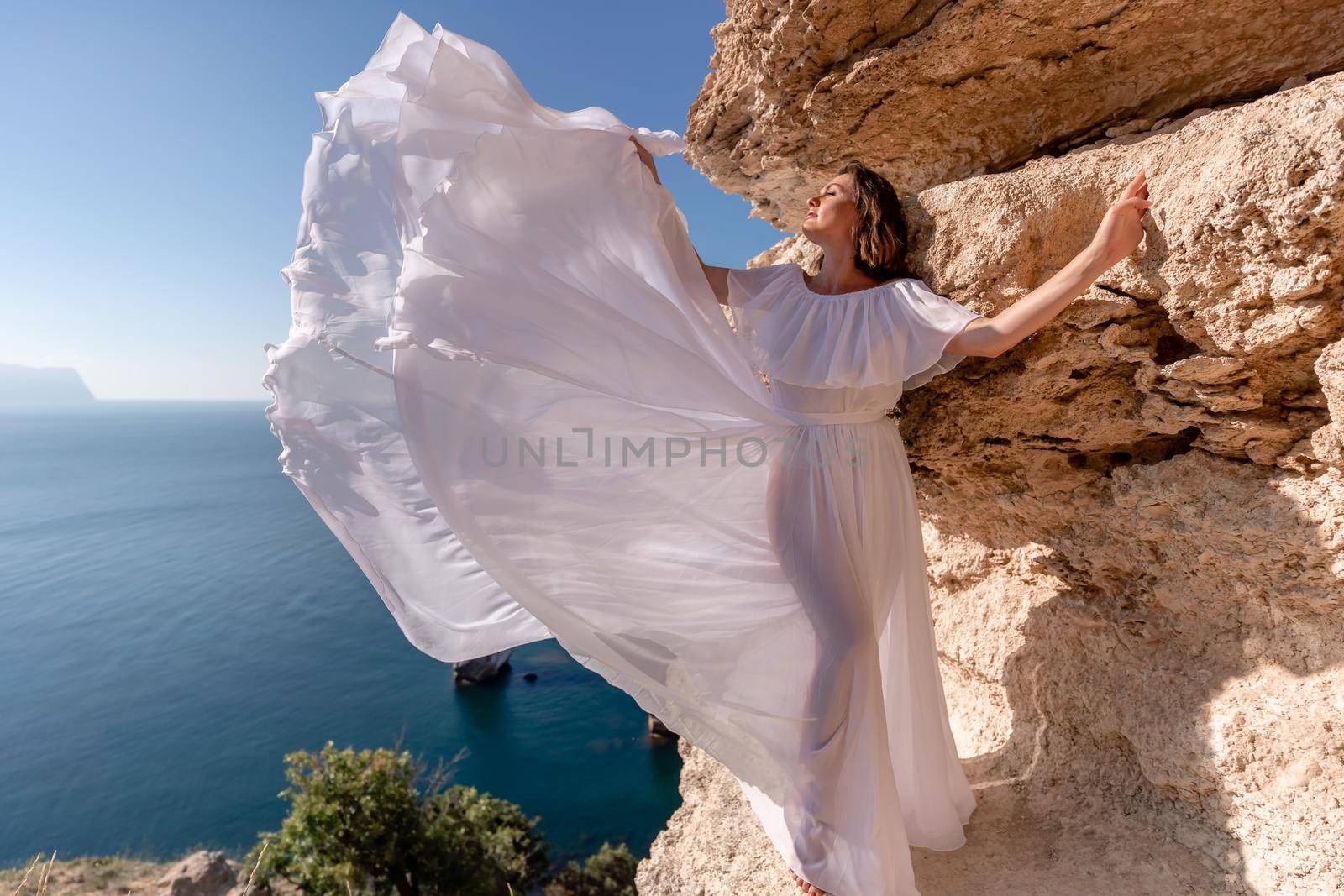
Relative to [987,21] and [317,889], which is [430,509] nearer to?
[987,21]

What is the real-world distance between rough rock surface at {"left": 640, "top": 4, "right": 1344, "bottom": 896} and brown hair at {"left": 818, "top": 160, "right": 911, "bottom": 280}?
0.17 meters

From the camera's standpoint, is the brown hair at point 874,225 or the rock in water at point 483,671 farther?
the rock in water at point 483,671

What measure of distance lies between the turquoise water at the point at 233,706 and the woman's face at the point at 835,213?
22.8m

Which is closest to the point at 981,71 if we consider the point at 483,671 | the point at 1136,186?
the point at 1136,186

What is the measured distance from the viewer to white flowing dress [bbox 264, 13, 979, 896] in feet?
6.31

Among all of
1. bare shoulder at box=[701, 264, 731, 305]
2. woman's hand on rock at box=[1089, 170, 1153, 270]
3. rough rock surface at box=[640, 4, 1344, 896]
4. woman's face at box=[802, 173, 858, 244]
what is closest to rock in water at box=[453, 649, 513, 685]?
rough rock surface at box=[640, 4, 1344, 896]

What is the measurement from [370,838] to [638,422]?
1352 cm

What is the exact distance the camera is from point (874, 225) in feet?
7.10

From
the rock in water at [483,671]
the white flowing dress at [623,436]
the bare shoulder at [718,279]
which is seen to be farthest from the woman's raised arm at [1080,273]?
the rock in water at [483,671]

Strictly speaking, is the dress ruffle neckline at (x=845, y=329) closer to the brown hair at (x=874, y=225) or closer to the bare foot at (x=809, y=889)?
the brown hair at (x=874, y=225)

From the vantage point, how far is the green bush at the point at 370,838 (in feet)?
39.6

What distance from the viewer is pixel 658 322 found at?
6.88 feet

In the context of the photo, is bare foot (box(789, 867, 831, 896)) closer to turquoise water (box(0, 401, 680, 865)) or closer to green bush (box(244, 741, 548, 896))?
green bush (box(244, 741, 548, 896))

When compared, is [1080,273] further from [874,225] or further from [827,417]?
[827,417]
